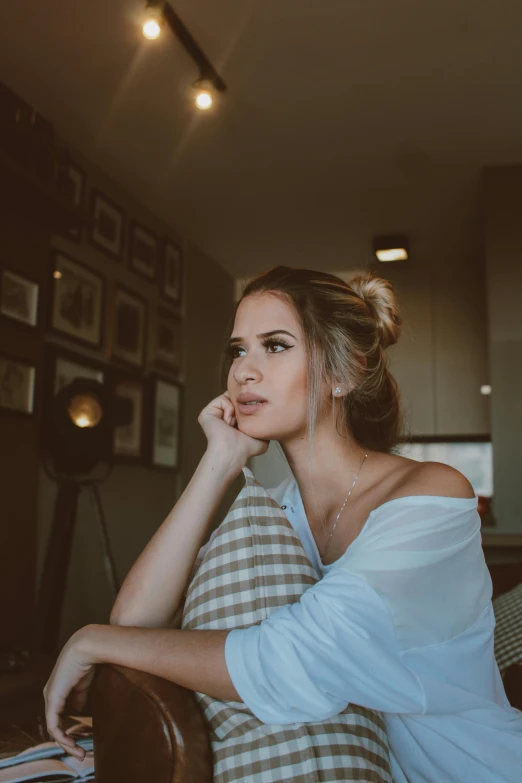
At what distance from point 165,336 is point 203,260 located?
3.02 feet

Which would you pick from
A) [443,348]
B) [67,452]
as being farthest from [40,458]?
[443,348]

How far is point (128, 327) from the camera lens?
4.32 m

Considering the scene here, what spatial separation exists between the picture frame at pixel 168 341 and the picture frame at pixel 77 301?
0.74m

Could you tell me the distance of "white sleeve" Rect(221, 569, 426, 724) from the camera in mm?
986

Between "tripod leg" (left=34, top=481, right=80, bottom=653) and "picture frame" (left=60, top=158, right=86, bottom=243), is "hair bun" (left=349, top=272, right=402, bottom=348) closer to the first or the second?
"tripod leg" (left=34, top=481, right=80, bottom=653)

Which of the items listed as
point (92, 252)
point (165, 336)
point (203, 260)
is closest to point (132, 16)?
point (92, 252)

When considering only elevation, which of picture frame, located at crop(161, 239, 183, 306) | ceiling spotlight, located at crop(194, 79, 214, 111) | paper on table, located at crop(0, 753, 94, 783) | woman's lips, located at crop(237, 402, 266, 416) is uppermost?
ceiling spotlight, located at crop(194, 79, 214, 111)

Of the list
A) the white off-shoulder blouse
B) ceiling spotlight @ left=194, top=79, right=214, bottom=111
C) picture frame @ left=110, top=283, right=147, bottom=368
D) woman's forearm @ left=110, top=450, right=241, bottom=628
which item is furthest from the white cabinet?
the white off-shoulder blouse

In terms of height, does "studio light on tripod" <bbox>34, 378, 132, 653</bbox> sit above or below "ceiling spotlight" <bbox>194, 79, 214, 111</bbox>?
below

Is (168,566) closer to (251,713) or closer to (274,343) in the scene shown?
(251,713)

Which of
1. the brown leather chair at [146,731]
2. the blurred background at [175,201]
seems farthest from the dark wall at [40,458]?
the brown leather chair at [146,731]

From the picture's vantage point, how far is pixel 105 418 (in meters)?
3.28

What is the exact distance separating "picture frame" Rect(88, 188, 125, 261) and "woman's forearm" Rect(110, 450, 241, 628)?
2729mm

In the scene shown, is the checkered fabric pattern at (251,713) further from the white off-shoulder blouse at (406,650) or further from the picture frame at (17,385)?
the picture frame at (17,385)
